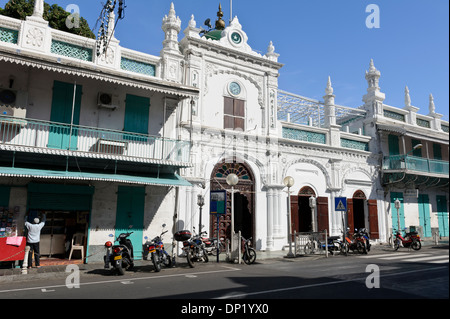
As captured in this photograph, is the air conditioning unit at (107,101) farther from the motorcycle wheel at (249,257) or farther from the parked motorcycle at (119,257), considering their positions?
the motorcycle wheel at (249,257)

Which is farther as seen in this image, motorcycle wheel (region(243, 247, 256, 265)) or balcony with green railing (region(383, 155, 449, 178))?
balcony with green railing (region(383, 155, 449, 178))

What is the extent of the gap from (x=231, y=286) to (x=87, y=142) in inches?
317

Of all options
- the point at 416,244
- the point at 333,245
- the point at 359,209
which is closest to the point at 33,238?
the point at 333,245

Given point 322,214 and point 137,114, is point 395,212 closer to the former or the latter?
point 322,214

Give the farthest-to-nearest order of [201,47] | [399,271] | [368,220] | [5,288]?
[368,220]
[201,47]
[399,271]
[5,288]

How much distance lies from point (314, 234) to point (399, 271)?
18.4ft

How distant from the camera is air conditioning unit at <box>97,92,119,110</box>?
13250mm

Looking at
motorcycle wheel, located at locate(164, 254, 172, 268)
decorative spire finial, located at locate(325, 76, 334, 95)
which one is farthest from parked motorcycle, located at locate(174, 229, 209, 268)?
decorative spire finial, located at locate(325, 76, 334, 95)

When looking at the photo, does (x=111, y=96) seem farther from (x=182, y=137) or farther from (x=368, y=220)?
(x=368, y=220)

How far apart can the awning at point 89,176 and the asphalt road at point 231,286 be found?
3106 mm

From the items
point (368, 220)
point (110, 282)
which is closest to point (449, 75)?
Result: point (110, 282)

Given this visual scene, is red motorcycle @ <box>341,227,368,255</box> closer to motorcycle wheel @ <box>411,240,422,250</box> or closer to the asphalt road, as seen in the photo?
motorcycle wheel @ <box>411,240,422,250</box>

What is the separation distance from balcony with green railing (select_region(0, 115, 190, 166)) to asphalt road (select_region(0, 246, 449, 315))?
13.6 feet

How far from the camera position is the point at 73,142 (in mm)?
12211
